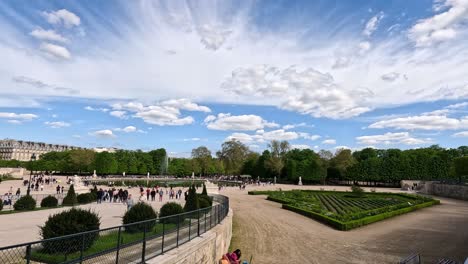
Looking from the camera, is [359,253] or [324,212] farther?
[324,212]

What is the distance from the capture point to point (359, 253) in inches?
682

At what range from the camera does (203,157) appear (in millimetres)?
117125

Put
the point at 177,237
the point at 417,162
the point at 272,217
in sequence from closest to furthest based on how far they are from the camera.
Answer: the point at 177,237, the point at 272,217, the point at 417,162

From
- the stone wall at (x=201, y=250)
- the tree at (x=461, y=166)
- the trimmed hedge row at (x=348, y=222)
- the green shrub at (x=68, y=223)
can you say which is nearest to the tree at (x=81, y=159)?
the trimmed hedge row at (x=348, y=222)

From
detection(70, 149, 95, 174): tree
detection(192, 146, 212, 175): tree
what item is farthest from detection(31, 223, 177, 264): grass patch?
detection(192, 146, 212, 175): tree

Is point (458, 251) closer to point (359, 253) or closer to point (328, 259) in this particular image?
point (359, 253)

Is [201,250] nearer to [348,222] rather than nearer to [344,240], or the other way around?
[344,240]

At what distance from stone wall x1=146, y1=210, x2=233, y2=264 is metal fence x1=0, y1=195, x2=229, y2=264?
0.95 ft

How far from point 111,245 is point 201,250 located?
174 inches

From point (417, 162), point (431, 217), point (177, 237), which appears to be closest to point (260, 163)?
point (417, 162)

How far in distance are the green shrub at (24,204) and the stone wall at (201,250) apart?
Answer: 17.6 m

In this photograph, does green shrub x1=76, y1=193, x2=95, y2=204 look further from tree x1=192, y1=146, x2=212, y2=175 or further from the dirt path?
tree x1=192, y1=146, x2=212, y2=175

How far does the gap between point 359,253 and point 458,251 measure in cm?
564

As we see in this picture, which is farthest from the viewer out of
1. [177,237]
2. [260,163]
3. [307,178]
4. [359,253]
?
[260,163]
